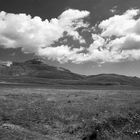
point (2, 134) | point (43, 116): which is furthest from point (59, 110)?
A: point (2, 134)

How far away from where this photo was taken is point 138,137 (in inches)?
532

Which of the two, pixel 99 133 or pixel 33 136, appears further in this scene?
pixel 99 133

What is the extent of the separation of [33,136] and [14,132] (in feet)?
4.33

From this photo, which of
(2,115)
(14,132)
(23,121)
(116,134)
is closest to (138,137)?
(116,134)

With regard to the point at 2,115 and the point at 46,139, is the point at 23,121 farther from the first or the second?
the point at 46,139

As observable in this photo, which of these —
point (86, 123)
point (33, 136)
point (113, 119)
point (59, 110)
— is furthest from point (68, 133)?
point (59, 110)

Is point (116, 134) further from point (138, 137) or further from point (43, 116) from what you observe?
point (43, 116)

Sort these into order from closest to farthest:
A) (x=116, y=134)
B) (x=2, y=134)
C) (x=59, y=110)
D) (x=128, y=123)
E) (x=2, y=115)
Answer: (x=2, y=134) → (x=116, y=134) → (x=128, y=123) → (x=2, y=115) → (x=59, y=110)

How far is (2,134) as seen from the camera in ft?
41.8

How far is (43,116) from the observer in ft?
64.1

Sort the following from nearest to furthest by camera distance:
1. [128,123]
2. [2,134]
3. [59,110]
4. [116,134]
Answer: [2,134], [116,134], [128,123], [59,110]

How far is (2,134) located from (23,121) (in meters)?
4.83

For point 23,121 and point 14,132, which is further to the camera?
point 23,121

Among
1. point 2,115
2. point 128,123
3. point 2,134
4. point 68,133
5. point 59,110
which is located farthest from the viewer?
point 59,110
